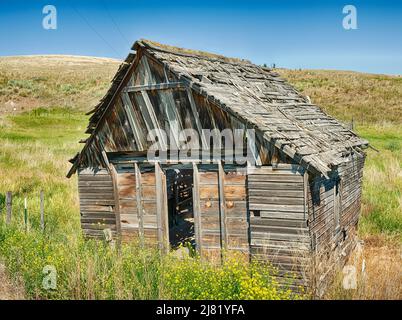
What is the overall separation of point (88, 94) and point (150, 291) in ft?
151

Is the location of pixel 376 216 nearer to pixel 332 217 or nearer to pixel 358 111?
pixel 332 217

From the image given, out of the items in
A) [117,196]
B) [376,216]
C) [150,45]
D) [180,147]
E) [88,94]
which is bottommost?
[376,216]

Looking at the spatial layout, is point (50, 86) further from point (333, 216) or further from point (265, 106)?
point (333, 216)

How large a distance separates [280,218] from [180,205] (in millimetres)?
7855

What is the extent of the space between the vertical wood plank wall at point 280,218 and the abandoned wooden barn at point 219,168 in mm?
19

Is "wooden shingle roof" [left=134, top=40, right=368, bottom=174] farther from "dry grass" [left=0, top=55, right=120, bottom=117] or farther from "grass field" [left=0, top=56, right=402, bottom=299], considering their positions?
"dry grass" [left=0, top=55, right=120, bottom=117]

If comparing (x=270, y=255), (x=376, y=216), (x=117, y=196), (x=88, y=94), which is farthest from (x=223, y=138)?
(x=88, y=94)

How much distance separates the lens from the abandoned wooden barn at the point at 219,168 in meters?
7.81

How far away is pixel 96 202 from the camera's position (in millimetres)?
→ 10242

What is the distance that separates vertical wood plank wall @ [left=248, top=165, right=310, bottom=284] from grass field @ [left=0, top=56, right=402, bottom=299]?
0.48 metres

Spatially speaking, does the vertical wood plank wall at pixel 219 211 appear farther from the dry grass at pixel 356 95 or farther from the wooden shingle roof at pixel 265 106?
the dry grass at pixel 356 95

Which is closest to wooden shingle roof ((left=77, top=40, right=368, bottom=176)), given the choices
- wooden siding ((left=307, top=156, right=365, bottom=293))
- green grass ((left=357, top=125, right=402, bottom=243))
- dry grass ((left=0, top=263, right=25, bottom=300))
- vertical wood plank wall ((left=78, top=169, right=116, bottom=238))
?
wooden siding ((left=307, top=156, right=365, bottom=293))

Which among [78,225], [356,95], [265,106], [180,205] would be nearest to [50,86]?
[356,95]

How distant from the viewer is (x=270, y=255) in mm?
8023
